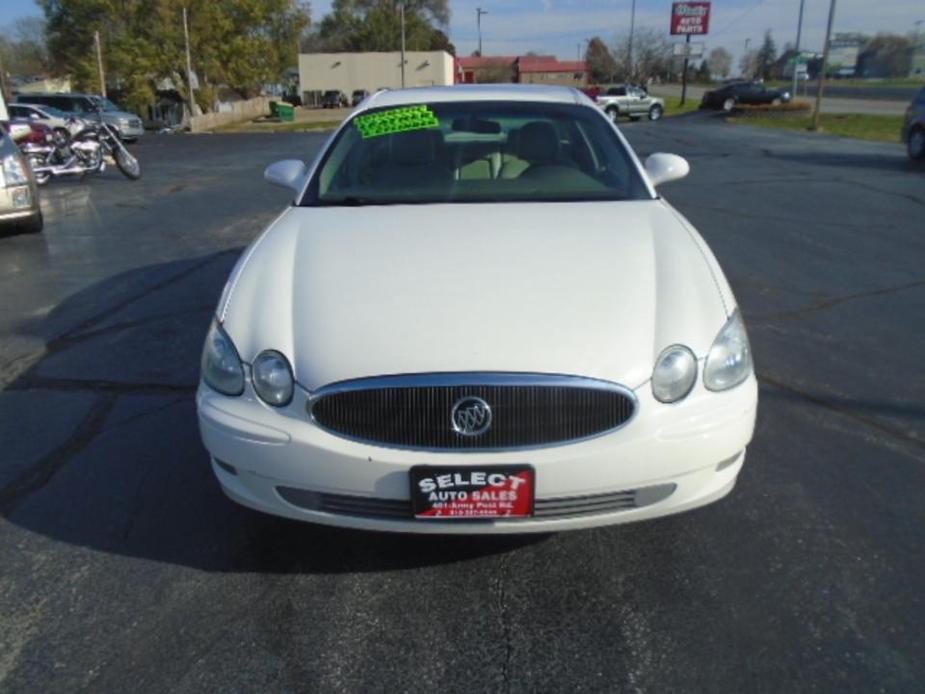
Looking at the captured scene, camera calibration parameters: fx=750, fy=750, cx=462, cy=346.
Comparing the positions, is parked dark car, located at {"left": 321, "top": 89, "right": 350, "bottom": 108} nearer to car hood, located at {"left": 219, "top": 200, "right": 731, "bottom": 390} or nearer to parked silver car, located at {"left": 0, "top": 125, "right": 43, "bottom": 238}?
parked silver car, located at {"left": 0, "top": 125, "right": 43, "bottom": 238}

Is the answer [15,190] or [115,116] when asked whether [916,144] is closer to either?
[15,190]

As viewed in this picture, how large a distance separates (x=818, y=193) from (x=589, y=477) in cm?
1011

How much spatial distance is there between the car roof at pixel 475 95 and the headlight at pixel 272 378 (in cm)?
222

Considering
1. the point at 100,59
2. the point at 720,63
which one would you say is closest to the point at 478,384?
the point at 100,59

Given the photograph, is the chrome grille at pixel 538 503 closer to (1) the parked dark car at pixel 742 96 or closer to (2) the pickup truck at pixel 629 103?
(2) the pickup truck at pixel 629 103

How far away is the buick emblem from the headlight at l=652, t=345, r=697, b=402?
1.68 feet

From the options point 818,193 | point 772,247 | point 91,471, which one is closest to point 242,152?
point 818,193

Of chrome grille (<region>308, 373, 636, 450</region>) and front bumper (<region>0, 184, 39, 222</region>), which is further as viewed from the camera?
front bumper (<region>0, 184, 39, 222</region>)

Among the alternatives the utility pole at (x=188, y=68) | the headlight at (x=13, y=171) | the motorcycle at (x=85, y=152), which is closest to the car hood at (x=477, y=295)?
the headlight at (x=13, y=171)

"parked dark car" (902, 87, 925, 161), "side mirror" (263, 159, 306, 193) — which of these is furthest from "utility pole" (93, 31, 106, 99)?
"side mirror" (263, 159, 306, 193)

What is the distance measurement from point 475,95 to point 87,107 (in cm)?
2813

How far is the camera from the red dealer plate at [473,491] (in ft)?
7.11

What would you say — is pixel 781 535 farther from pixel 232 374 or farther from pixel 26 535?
pixel 26 535

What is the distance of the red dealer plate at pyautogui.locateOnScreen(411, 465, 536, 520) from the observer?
7.11 feet
